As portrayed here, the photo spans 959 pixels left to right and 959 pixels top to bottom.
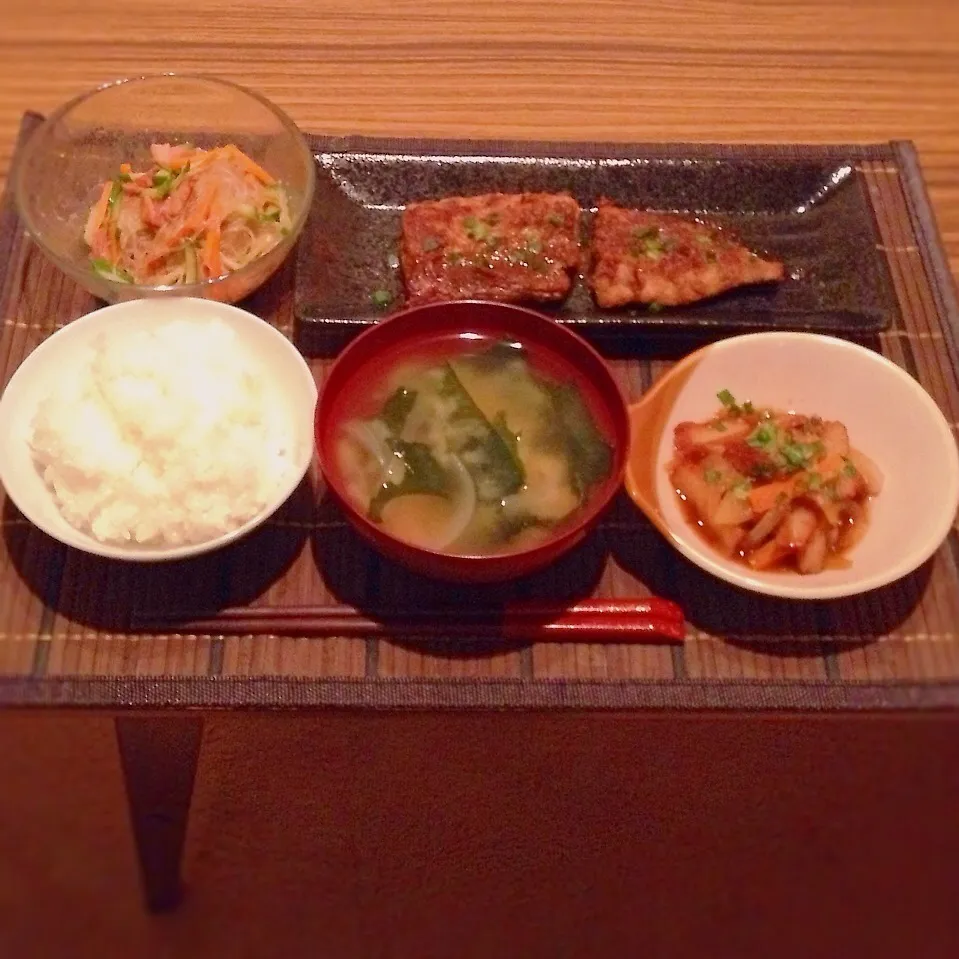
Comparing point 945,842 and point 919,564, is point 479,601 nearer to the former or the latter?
point 919,564

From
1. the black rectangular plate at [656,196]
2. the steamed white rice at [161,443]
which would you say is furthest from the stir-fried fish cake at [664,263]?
the steamed white rice at [161,443]

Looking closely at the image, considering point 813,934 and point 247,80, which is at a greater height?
point 247,80

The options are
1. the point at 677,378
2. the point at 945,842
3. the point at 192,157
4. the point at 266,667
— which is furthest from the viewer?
the point at 945,842

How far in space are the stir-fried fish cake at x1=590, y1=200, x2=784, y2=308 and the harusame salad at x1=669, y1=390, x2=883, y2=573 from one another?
0.27m

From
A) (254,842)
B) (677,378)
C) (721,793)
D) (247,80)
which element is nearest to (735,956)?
(721,793)

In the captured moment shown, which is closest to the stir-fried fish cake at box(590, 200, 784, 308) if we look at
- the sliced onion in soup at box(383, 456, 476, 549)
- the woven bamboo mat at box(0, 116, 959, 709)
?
the woven bamboo mat at box(0, 116, 959, 709)

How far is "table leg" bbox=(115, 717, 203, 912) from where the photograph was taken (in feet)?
5.56

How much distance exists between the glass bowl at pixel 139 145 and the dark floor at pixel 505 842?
0.98 meters

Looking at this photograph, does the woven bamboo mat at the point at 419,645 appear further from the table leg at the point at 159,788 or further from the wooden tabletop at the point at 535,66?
the wooden tabletop at the point at 535,66

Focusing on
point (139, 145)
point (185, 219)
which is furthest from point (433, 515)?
point (139, 145)

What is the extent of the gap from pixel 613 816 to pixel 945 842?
96 cm

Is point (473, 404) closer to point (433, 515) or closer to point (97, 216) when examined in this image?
point (433, 515)

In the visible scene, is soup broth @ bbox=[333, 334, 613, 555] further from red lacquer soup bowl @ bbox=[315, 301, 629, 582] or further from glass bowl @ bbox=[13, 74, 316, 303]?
glass bowl @ bbox=[13, 74, 316, 303]

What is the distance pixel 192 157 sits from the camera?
1952 mm
